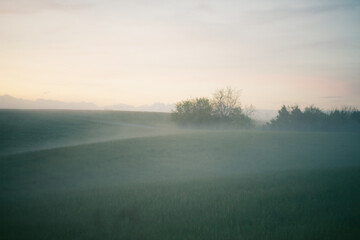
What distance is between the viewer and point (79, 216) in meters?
7.19

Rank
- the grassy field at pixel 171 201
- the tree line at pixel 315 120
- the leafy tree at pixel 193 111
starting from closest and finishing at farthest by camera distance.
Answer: the grassy field at pixel 171 201 → the tree line at pixel 315 120 → the leafy tree at pixel 193 111

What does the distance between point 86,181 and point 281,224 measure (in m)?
13.4

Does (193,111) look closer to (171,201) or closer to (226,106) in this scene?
(226,106)

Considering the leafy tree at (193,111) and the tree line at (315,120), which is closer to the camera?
the tree line at (315,120)

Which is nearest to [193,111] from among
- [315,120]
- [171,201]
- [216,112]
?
[216,112]

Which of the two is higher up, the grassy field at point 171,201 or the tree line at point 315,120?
the tree line at point 315,120

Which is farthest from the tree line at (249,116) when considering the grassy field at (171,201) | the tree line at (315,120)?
the grassy field at (171,201)

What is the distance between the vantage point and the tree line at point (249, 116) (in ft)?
141

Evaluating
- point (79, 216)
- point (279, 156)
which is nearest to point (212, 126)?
point (279, 156)

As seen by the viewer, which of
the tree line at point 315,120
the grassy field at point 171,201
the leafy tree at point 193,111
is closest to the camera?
the grassy field at point 171,201

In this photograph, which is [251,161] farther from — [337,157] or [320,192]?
[320,192]

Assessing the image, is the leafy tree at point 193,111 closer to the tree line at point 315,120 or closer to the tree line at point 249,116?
the tree line at point 249,116

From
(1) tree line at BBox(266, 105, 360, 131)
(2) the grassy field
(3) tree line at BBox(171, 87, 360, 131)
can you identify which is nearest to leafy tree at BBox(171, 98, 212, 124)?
(3) tree line at BBox(171, 87, 360, 131)

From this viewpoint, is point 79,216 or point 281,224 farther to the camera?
point 79,216
